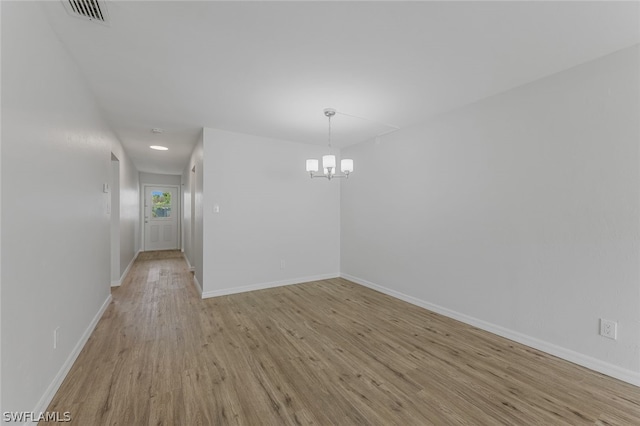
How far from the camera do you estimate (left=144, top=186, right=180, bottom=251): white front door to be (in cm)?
812

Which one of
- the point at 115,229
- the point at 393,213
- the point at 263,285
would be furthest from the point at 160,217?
the point at 393,213

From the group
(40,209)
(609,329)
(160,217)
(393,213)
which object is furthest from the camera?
(160,217)

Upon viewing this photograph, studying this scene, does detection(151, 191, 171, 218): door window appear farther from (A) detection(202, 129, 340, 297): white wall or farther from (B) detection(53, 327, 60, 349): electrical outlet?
(B) detection(53, 327, 60, 349): electrical outlet

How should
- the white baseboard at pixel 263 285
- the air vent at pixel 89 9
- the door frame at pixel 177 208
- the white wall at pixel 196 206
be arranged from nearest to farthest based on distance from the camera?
the air vent at pixel 89 9
the white baseboard at pixel 263 285
the white wall at pixel 196 206
the door frame at pixel 177 208

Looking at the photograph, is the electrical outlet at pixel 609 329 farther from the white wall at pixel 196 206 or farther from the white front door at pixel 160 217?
the white front door at pixel 160 217

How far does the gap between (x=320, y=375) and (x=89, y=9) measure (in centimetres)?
292

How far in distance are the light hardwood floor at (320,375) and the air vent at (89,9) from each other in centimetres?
247

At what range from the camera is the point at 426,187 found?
11.1 ft

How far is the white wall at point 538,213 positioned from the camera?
196 cm

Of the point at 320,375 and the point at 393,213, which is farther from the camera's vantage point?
the point at 393,213

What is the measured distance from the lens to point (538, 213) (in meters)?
2.39

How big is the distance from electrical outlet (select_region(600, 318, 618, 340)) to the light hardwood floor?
1.03ft

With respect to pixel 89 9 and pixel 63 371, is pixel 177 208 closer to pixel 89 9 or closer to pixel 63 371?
pixel 63 371

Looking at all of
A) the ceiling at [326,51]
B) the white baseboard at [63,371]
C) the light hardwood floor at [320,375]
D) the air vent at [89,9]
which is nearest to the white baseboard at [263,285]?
the light hardwood floor at [320,375]
